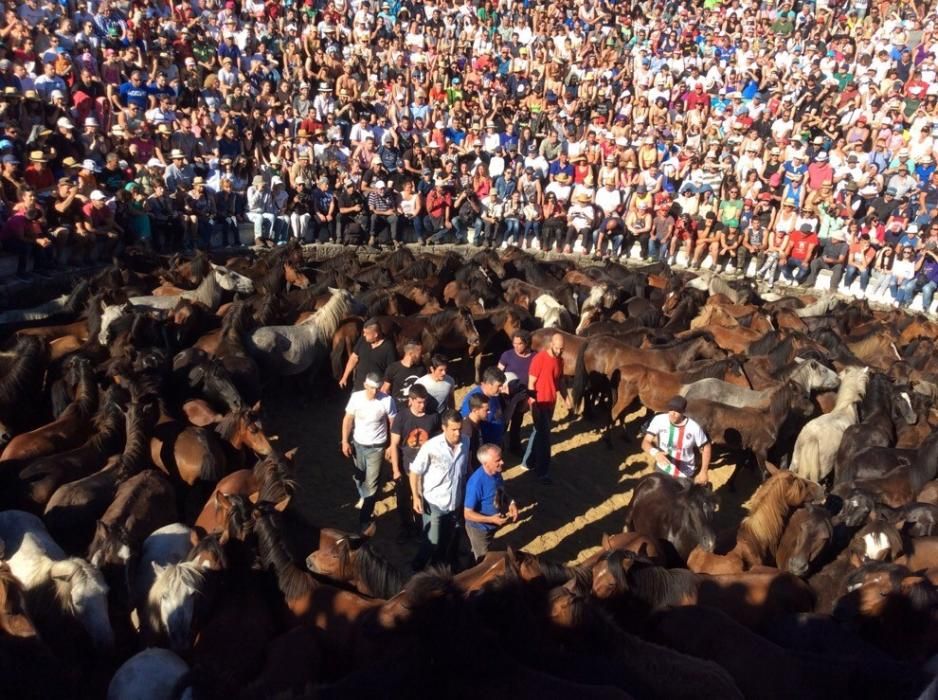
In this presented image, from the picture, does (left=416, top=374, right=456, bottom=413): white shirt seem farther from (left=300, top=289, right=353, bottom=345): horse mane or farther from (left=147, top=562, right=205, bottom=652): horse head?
(left=300, top=289, right=353, bottom=345): horse mane

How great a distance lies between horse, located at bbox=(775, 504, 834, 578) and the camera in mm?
6387

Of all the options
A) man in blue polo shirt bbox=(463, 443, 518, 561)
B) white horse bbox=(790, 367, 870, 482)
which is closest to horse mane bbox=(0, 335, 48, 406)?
man in blue polo shirt bbox=(463, 443, 518, 561)

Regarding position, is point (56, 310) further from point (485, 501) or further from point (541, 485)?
point (485, 501)

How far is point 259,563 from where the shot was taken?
5605 mm

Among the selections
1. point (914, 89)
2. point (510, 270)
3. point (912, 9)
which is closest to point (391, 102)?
point (510, 270)

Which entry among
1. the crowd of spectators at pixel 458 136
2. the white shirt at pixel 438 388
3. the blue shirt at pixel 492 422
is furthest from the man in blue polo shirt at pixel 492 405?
the crowd of spectators at pixel 458 136

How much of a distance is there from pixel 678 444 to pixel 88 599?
15.9ft

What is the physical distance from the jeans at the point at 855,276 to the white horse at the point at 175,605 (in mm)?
14627

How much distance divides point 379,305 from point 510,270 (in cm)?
383

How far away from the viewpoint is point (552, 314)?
1228 cm

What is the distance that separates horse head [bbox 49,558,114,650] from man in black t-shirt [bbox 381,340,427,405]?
3267 millimetres

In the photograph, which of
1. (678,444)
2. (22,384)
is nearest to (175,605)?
(22,384)

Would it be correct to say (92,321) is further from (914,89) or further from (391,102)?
(914,89)

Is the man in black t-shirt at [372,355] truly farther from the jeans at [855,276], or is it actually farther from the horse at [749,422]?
the jeans at [855,276]
